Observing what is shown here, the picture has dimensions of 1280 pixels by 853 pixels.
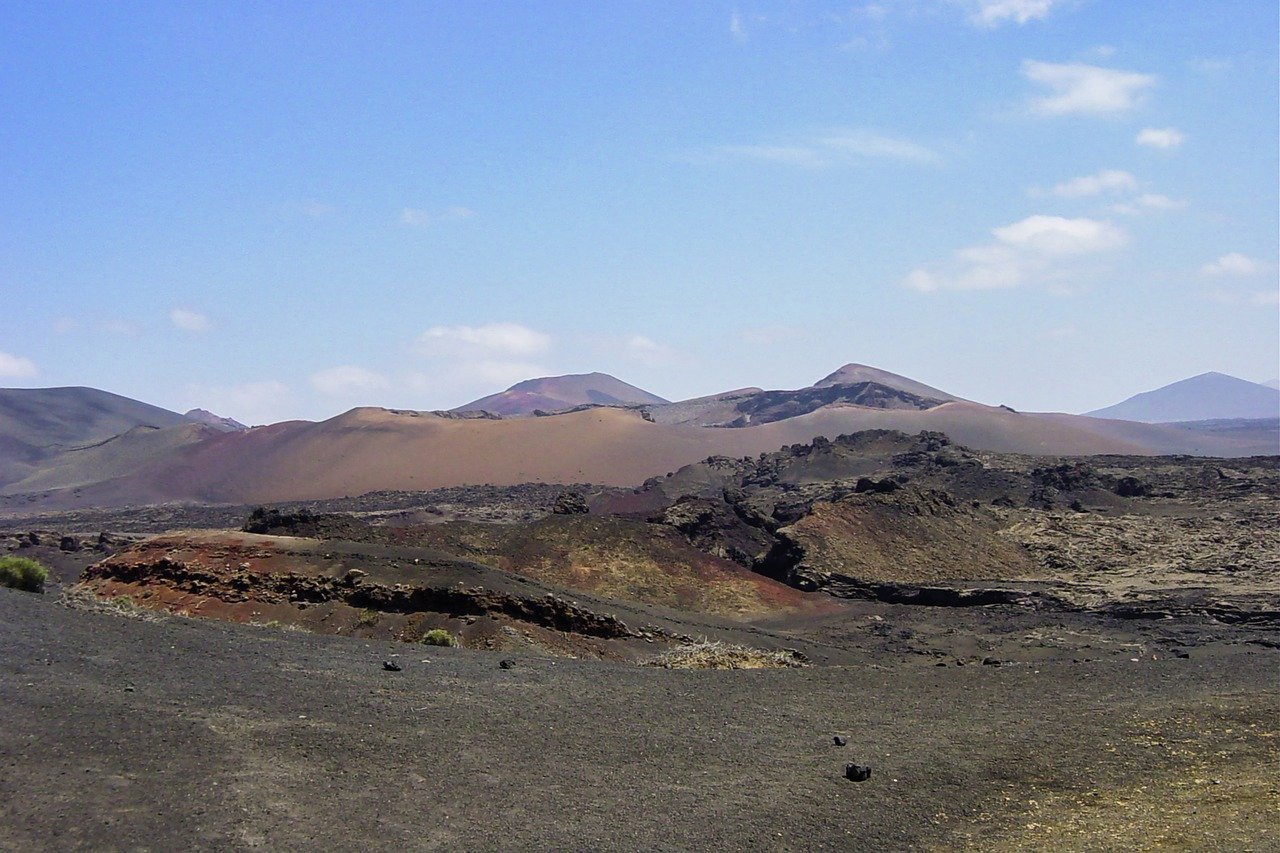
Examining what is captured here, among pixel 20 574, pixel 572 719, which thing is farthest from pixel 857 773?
pixel 20 574

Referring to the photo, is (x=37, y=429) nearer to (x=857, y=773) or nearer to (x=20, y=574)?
(x=20, y=574)

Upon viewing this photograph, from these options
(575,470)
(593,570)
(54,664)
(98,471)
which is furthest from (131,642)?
(98,471)

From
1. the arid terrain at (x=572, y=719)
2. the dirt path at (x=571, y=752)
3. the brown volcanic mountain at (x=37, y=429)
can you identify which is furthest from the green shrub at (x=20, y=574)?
the brown volcanic mountain at (x=37, y=429)

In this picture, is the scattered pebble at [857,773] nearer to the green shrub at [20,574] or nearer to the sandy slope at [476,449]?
the green shrub at [20,574]

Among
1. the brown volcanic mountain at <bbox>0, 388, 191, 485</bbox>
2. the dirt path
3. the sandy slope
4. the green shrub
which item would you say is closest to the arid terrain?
the dirt path

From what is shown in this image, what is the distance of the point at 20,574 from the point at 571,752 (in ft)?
48.6

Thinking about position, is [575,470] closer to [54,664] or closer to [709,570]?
[709,570]

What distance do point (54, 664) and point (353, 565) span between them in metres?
12.0

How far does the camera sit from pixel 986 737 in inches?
474

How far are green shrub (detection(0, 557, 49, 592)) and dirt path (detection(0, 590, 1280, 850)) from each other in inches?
257

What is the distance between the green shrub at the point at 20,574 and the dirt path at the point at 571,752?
652 centimetres

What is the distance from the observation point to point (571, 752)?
36.8 feet

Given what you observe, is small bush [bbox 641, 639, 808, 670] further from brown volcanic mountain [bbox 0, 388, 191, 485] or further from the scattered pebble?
brown volcanic mountain [bbox 0, 388, 191, 485]

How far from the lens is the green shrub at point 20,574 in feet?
68.8
